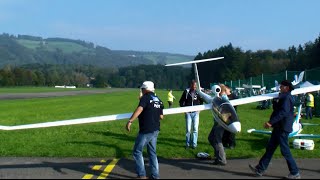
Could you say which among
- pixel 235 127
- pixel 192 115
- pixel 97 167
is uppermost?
pixel 235 127

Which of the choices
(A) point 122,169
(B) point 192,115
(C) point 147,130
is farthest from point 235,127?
(B) point 192,115

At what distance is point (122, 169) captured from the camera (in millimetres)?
9984

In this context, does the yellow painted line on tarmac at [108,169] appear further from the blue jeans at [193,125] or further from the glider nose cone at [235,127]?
the glider nose cone at [235,127]

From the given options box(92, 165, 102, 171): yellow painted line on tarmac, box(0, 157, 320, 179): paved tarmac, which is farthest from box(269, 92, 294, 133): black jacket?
box(92, 165, 102, 171): yellow painted line on tarmac

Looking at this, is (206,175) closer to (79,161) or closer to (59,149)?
(79,161)

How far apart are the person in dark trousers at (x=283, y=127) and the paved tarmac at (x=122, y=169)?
312mm

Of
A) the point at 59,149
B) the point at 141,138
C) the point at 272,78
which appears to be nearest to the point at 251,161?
the point at 141,138

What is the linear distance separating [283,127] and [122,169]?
3.65m

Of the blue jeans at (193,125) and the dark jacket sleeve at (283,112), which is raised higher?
the dark jacket sleeve at (283,112)

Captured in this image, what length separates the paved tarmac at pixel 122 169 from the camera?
917cm

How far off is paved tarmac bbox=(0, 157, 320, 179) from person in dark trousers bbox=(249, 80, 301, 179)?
312mm

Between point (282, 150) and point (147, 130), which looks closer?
point (147, 130)

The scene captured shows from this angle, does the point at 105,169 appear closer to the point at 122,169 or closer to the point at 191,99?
the point at 122,169

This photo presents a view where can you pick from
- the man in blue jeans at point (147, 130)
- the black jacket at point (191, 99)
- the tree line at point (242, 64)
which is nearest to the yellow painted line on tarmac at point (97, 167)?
the man in blue jeans at point (147, 130)
